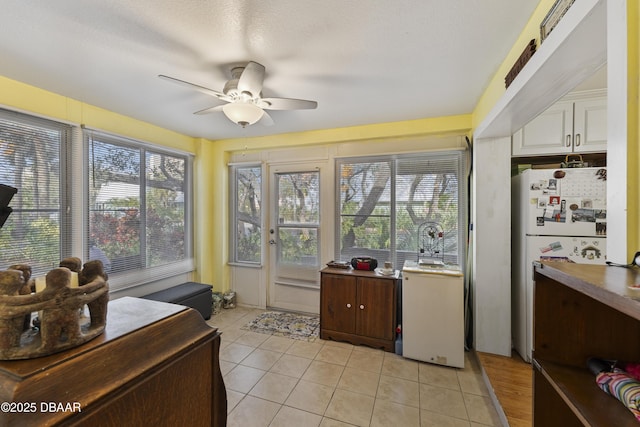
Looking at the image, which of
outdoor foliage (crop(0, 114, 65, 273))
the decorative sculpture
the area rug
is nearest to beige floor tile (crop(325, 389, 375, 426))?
the area rug

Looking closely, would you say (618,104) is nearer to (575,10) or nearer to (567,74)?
(575,10)

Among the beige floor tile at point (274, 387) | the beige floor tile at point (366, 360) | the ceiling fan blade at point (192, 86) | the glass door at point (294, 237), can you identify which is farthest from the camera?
the glass door at point (294, 237)

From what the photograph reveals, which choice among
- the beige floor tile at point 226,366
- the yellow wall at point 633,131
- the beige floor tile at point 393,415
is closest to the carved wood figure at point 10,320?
the yellow wall at point 633,131

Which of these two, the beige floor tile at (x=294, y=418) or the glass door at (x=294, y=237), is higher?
the glass door at (x=294, y=237)

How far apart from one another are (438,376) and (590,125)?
2526 mm

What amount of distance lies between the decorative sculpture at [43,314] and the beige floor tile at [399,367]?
2323 mm

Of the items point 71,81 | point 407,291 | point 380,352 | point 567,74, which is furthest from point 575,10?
point 71,81

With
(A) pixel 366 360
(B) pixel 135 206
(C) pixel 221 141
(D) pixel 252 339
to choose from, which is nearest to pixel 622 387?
(A) pixel 366 360

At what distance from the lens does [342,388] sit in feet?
6.96

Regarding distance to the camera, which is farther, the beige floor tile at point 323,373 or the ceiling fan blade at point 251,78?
the beige floor tile at point 323,373

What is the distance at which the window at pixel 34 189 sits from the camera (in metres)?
2.11

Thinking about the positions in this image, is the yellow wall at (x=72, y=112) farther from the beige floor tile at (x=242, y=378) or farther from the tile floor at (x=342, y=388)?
the beige floor tile at (x=242, y=378)

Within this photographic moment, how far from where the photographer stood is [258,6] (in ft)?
A: 4.39

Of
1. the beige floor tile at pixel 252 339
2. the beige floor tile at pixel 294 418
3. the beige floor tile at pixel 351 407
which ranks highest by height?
the beige floor tile at pixel 252 339
